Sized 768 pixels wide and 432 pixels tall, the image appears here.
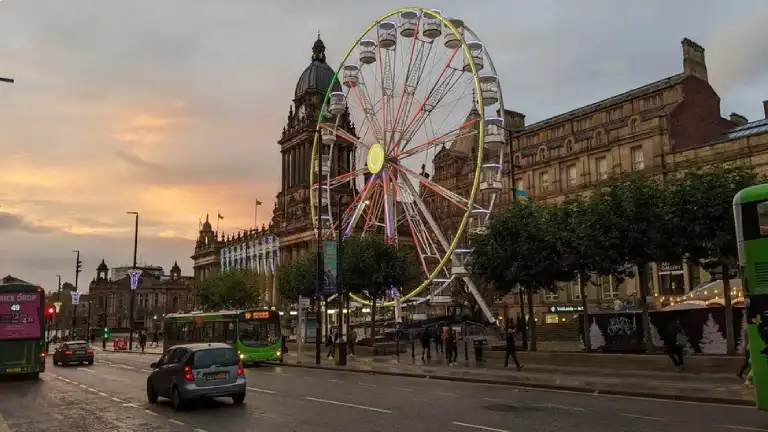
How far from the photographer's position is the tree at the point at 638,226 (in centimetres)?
2780

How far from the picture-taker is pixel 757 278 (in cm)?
1290

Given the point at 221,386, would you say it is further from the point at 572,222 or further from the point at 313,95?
the point at 313,95

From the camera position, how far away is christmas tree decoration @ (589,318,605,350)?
33.2 metres

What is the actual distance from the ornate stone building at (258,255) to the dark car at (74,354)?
217 ft

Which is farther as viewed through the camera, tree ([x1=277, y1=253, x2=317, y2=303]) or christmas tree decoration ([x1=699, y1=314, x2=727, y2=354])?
tree ([x1=277, y1=253, x2=317, y2=303])

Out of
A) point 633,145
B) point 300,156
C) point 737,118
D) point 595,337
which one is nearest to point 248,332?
point 595,337

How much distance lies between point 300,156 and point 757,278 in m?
109

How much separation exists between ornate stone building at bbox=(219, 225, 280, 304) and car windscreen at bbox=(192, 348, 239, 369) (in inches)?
3696

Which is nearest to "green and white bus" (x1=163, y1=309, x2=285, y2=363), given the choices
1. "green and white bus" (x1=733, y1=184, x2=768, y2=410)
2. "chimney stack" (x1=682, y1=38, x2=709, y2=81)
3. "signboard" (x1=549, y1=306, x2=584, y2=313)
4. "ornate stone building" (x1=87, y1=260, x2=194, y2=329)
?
"green and white bus" (x1=733, y1=184, x2=768, y2=410)

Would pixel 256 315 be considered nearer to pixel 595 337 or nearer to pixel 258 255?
pixel 595 337

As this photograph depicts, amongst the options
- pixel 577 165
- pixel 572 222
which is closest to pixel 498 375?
pixel 572 222

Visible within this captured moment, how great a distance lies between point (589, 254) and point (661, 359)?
20.0 ft

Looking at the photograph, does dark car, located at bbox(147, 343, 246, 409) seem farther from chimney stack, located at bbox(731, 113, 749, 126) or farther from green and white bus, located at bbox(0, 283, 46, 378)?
chimney stack, located at bbox(731, 113, 749, 126)

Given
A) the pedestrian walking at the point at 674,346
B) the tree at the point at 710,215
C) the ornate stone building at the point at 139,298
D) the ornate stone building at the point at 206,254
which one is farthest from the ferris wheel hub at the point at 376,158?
the ornate stone building at the point at 139,298
